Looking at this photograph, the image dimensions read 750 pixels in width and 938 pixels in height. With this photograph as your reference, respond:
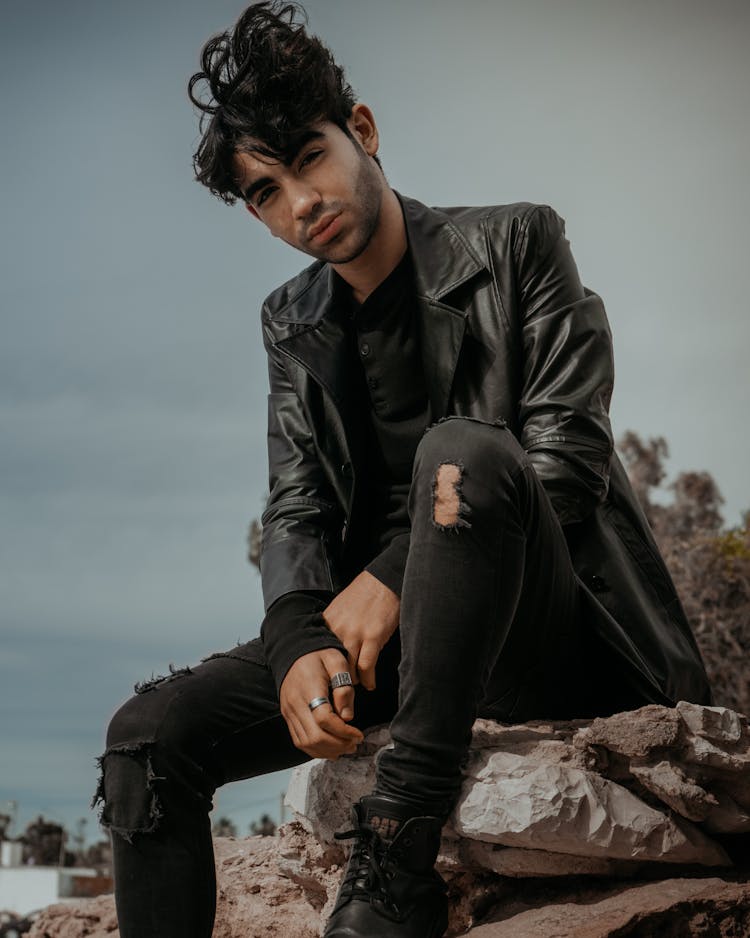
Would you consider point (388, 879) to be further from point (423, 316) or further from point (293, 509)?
point (423, 316)

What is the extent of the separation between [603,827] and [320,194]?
6.16 feet

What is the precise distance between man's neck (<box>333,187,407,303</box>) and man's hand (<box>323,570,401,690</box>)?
3.55 feet

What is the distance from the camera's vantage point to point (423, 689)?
7.25ft

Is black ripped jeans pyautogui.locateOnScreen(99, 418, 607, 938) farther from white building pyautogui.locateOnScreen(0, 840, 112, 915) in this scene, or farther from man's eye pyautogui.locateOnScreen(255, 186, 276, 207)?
white building pyautogui.locateOnScreen(0, 840, 112, 915)

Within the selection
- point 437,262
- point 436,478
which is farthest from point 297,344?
point 436,478

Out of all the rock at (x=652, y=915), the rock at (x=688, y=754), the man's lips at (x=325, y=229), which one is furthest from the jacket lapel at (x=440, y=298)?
the rock at (x=652, y=915)

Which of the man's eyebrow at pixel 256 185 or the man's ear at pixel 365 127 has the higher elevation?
the man's ear at pixel 365 127

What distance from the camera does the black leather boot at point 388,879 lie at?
2.14m

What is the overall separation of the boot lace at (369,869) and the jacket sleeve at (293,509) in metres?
0.83

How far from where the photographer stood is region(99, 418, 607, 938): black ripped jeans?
2229 mm

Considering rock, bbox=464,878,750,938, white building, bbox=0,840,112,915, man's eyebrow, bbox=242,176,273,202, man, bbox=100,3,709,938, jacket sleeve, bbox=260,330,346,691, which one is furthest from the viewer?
white building, bbox=0,840,112,915

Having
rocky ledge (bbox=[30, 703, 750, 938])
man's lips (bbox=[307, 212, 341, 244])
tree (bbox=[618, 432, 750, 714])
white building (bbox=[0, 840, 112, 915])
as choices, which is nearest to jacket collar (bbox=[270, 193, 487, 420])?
man's lips (bbox=[307, 212, 341, 244])

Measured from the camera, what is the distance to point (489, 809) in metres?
2.51

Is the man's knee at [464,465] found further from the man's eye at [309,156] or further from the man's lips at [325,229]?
the man's eye at [309,156]
